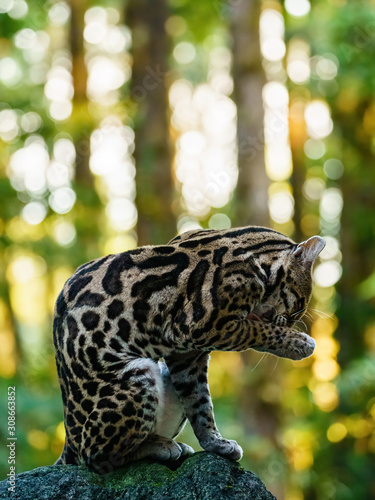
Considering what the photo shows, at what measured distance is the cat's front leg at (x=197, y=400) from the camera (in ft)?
14.7

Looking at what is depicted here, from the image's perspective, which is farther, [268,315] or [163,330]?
[268,315]

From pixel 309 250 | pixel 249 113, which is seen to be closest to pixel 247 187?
pixel 249 113

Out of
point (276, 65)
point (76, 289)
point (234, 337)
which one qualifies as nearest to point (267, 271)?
point (234, 337)

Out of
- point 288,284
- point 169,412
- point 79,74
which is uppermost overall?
point 79,74

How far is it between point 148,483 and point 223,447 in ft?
1.79

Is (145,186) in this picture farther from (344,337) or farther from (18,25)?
(344,337)

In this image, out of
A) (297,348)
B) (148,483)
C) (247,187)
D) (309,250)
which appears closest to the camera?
(148,483)

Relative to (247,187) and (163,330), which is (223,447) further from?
(247,187)

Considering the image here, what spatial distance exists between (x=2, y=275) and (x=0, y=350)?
6951 mm

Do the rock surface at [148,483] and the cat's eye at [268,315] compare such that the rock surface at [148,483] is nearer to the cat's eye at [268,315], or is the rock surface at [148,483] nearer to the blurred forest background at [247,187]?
the cat's eye at [268,315]

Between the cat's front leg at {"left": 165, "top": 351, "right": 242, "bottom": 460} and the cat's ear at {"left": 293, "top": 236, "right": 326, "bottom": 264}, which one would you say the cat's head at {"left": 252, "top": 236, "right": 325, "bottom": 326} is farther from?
the cat's front leg at {"left": 165, "top": 351, "right": 242, "bottom": 460}

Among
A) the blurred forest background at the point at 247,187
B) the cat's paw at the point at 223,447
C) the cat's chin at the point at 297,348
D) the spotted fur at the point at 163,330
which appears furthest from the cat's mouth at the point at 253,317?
the blurred forest background at the point at 247,187

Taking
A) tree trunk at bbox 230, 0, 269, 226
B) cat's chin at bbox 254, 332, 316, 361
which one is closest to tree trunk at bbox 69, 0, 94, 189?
tree trunk at bbox 230, 0, 269, 226

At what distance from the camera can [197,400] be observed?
4.50 metres
